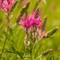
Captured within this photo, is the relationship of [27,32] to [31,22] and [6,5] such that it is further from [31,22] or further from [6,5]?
[6,5]

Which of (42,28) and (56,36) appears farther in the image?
(56,36)

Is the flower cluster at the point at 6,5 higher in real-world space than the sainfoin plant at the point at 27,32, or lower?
higher

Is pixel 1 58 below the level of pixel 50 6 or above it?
below

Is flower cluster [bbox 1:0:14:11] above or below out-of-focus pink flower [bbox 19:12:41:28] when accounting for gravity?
above

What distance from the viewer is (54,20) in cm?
438

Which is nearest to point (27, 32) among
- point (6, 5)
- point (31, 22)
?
point (31, 22)

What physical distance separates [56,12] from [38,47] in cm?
320

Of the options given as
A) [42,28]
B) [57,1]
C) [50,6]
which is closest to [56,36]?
[50,6]

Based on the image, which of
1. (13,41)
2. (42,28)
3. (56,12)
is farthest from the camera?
(56,12)

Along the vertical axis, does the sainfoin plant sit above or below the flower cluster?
below

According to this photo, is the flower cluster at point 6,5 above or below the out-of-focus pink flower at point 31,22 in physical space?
above

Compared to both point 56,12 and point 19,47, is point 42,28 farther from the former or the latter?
point 56,12

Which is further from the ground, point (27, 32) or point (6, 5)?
point (6, 5)

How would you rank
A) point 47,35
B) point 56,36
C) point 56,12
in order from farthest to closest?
point 56,12, point 56,36, point 47,35
